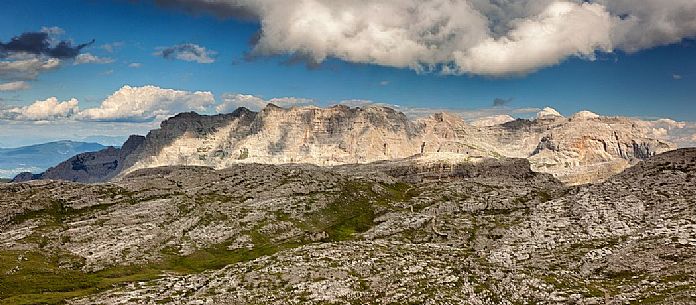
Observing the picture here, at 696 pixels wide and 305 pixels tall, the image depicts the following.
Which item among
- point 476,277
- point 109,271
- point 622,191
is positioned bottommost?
point 109,271

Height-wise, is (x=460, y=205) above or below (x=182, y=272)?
above

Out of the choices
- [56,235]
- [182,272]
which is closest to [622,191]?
[182,272]

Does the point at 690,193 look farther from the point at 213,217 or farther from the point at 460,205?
the point at 213,217

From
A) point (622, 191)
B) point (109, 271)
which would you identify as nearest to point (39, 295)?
point (109, 271)

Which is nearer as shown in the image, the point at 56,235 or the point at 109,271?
the point at 109,271

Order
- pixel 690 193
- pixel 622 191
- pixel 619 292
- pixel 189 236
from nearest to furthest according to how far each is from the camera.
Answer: pixel 619 292 < pixel 690 193 < pixel 622 191 < pixel 189 236

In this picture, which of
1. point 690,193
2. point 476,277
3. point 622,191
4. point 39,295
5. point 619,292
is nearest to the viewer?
point 619,292
